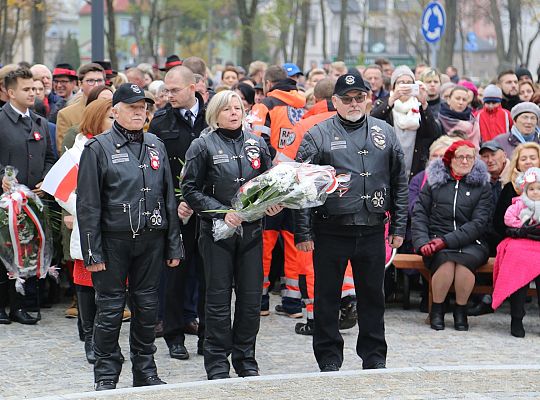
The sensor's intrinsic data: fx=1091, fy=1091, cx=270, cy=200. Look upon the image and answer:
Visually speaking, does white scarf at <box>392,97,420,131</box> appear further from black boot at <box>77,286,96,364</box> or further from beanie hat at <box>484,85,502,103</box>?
black boot at <box>77,286,96,364</box>

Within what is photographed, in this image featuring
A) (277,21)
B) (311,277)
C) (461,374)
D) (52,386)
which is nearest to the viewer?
(461,374)

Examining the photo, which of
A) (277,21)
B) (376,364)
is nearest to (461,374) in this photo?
(376,364)

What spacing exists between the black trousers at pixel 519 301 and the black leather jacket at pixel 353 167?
2582 millimetres

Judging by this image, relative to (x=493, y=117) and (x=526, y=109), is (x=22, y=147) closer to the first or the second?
(x=526, y=109)

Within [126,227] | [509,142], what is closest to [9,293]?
[126,227]

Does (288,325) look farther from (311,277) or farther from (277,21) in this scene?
(277,21)

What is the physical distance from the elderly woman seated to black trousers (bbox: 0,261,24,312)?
153 inches

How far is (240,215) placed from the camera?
25.5 ft

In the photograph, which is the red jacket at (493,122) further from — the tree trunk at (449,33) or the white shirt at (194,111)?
the tree trunk at (449,33)

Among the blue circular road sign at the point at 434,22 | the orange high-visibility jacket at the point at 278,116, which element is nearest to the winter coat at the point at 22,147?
the orange high-visibility jacket at the point at 278,116

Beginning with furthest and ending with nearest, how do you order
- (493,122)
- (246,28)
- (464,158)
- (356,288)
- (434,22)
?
(246,28) → (434,22) → (493,122) → (464,158) → (356,288)

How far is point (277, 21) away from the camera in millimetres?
50031

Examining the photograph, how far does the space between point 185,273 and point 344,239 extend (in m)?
1.61

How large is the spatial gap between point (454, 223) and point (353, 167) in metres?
3.03
